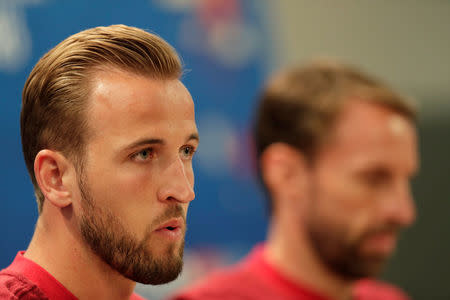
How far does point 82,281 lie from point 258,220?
1317 mm

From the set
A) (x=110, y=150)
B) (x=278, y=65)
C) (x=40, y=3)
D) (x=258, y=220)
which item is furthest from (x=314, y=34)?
(x=110, y=150)

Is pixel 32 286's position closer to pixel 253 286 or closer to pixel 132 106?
pixel 132 106

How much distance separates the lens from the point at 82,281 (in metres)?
0.51

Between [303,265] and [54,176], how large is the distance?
90cm

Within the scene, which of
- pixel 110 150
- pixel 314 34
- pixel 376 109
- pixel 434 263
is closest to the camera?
pixel 110 150

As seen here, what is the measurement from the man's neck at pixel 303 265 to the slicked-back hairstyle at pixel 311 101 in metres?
0.17

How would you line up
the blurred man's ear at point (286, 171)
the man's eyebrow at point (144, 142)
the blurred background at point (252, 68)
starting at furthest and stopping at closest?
the blurred man's ear at point (286, 171)
the blurred background at point (252, 68)
the man's eyebrow at point (144, 142)

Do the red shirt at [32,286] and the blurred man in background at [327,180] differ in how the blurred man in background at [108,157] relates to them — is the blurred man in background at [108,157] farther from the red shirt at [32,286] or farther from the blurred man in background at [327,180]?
the blurred man in background at [327,180]

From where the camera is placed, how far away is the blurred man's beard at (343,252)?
1240mm

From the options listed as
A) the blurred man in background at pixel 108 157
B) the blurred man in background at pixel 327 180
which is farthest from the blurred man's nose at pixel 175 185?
the blurred man in background at pixel 327 180

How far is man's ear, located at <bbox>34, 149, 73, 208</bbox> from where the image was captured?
0.48 metres

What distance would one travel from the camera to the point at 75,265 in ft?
1.66

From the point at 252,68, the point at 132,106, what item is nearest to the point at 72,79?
the point at 132,106

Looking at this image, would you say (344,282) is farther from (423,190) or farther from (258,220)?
(423,190)
